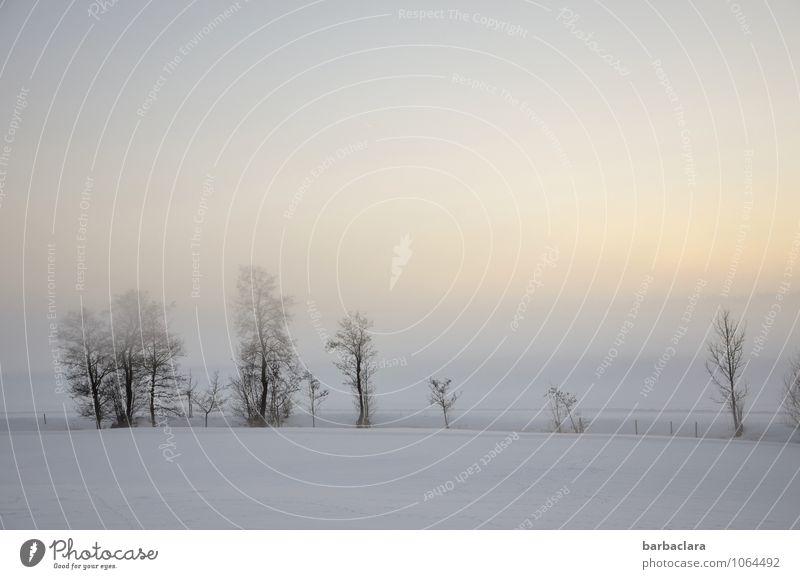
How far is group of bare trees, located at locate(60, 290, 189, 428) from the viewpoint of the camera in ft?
137


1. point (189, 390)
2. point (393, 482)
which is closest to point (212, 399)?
point (189, 390)

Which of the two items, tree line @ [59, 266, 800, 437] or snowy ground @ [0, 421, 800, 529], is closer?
snowy ground @ [0, 421, 800, 529]

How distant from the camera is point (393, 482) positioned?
20297 millimetres

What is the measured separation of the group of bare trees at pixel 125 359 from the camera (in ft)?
137

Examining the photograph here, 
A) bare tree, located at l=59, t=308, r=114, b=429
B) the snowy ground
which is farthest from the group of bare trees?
the snowy ground

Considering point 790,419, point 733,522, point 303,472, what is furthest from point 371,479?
point 790,419

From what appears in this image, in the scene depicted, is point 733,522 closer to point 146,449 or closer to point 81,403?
point 146,449

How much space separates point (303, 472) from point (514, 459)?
7.51 meters

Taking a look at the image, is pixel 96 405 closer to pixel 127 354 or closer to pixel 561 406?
pixel 127 354

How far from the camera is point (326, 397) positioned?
50.9 m

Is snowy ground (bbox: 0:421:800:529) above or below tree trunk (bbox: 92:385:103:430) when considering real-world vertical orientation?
below

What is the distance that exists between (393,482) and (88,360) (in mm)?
27431

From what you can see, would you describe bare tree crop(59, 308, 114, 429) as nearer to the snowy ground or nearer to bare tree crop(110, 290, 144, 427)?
bare tree crop(110, 290, 144, 427)

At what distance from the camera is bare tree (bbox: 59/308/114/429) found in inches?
1631
